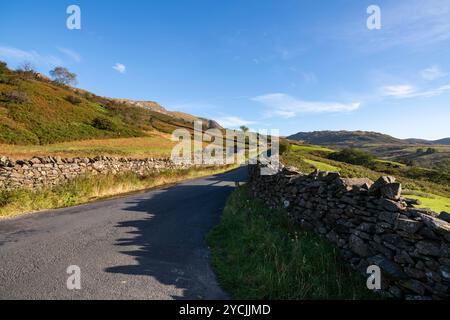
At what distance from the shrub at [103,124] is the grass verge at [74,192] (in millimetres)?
31774

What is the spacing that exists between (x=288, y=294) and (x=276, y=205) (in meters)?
5.69

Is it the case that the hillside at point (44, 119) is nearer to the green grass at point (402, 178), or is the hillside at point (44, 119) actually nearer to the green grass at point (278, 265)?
the green grass at point (402, 178)

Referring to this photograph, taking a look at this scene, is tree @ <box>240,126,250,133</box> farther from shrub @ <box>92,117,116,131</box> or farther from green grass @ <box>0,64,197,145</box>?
shrub @ <box>92,117,116,131</box>

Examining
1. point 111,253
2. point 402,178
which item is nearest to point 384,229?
point 111,253

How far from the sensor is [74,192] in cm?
1377

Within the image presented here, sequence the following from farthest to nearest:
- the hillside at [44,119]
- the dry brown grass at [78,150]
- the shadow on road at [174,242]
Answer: the hillside at [44,119] < the dry brown grass at [78,150] < the shadow on road at [174,242]

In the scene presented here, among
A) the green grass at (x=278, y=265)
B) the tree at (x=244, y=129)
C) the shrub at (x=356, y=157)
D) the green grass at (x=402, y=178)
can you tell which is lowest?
the green grass at (x=278, y=265)

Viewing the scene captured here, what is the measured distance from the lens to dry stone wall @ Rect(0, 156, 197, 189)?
12.9 meters

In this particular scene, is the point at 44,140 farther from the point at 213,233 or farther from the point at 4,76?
the point at 213,233

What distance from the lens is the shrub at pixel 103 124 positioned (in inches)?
1907

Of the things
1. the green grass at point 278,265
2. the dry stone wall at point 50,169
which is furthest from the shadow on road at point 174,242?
the dry stone wall at point 50,169

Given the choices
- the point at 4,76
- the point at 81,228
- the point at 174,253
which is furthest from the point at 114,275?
the point at 4,76

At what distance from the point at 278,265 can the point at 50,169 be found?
13.9 meters
